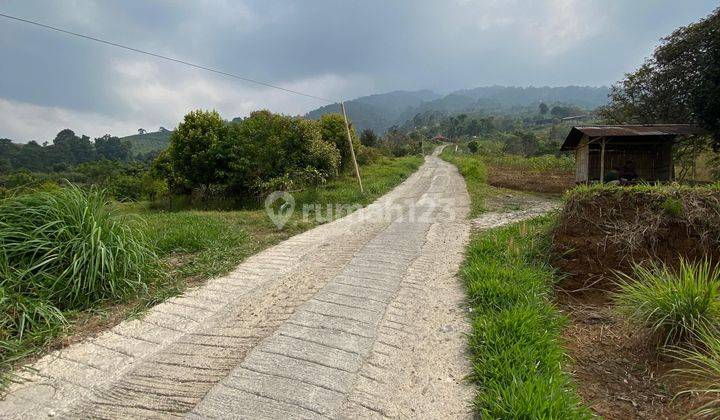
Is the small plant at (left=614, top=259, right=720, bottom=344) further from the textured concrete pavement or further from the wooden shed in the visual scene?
the wooden shed

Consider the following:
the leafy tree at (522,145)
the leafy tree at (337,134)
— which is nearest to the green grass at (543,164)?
the leafy tree at (337,134)

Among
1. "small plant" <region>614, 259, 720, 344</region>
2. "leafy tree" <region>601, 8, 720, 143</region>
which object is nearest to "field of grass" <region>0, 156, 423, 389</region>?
"small plant" <region>614, 259, 720, 344</region>

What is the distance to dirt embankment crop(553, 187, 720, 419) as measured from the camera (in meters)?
2.55

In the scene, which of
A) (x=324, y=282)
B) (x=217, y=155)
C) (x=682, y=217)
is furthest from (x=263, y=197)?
(x=682, y=217)

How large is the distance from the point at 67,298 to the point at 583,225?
6100 mm

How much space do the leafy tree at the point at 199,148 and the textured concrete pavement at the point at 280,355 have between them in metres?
9.94

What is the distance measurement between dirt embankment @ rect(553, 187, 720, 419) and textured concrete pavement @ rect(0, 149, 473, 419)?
3.43 feet

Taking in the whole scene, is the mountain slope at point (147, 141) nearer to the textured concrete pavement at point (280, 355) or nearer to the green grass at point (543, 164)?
the green grass at point (543, 164)

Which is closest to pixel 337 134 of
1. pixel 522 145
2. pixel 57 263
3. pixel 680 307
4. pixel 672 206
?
pixel 672 206

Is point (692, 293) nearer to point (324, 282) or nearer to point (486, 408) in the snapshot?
point (486, 408)

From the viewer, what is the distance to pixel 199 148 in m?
14.0

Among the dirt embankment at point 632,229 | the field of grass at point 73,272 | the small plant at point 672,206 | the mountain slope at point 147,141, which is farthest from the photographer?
the mountain slope at point 147,141

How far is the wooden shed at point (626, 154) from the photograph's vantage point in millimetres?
12422

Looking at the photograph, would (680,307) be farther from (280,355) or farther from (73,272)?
(73,272)
